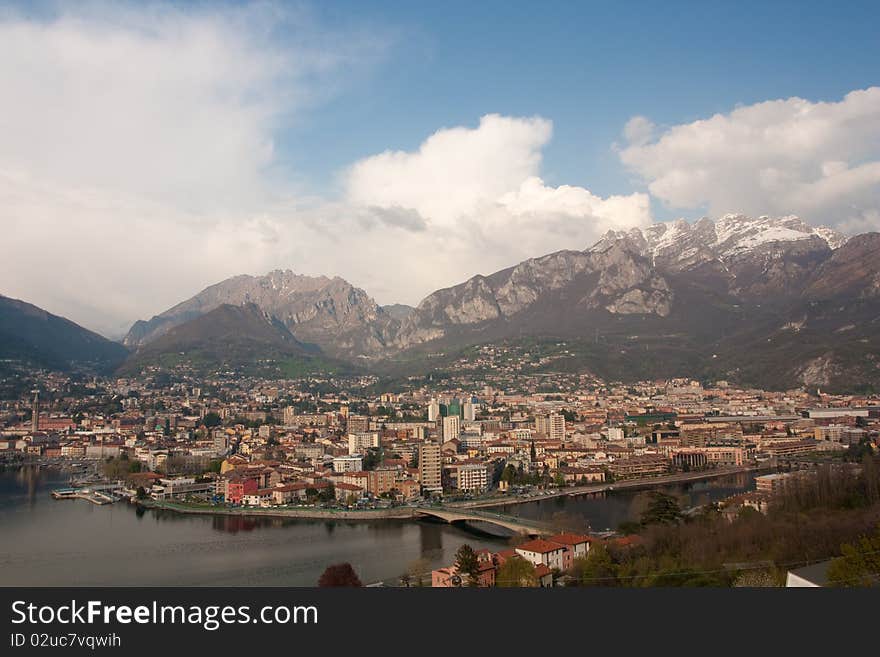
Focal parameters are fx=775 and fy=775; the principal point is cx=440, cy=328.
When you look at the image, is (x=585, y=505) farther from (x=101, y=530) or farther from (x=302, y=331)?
(x=302, y=331)

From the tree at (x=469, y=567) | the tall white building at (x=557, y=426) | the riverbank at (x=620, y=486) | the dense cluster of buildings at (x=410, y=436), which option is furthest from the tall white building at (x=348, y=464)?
the tree at (x=469, y=567)

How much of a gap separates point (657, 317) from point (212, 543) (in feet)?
152

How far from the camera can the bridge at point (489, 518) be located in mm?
12005

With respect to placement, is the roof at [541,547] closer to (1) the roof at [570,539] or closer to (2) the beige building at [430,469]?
(1) the roof at [570,539]

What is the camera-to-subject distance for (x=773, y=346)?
43469 millimetres

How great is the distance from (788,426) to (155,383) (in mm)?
35805

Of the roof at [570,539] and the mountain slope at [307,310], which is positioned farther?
the mountain slope at [307,310]

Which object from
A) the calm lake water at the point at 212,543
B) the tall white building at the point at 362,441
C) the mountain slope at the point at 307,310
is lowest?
the calm lake water at the point at 212,543

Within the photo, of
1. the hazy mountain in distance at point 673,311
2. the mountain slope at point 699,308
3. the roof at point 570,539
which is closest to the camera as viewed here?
the roof at point 570,539

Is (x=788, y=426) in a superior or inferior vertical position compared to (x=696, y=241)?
inferior

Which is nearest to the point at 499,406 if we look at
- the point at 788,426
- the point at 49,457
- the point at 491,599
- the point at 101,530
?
the point at 788,426

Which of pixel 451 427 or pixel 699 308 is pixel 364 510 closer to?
pixel 451 427

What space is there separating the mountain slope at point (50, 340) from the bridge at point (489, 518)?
41.4 metres

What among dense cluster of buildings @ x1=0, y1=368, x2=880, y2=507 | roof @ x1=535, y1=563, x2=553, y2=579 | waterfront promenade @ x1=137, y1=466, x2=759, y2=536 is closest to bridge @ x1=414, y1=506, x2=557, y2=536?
waterfront promenade @ x1=137, y1=466, x2=759, y2=536
